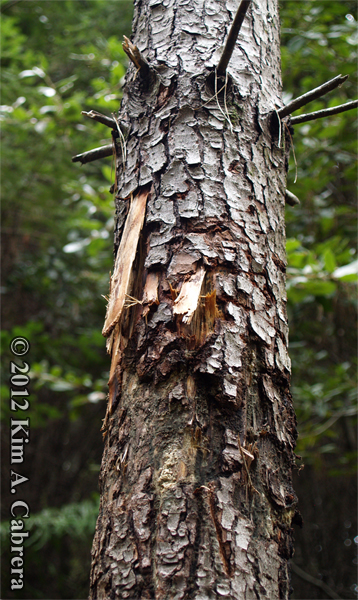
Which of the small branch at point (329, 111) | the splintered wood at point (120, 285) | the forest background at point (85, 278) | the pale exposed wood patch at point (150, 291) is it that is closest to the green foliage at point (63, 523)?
the forest background at point (85, 278)

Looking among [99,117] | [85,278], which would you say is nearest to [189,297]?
[99,117]

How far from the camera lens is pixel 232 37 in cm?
75

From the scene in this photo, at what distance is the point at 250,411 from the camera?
70 cm

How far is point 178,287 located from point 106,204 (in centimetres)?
153

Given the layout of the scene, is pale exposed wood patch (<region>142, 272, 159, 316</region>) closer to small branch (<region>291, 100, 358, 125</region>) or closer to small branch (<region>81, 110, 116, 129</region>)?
small branch (<region>81, 110, 116, 129</region>)

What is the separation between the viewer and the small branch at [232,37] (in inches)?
28.0

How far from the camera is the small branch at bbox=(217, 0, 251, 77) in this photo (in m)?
0.71

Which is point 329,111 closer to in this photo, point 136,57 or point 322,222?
point 136,57

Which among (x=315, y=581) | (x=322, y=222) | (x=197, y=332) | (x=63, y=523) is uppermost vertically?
(x=322, y=222)

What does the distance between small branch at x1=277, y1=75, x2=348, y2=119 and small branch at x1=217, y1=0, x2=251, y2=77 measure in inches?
6.1

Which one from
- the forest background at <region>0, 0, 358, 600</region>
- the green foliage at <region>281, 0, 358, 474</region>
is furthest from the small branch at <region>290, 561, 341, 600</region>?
the green foliage at <region>281, 0, 358, 474</region>

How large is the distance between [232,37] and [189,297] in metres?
0.50

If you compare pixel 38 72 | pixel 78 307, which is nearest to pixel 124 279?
pixel 38 72

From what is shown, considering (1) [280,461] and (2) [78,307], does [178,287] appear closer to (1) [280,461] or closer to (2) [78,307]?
(1) [280,461]
